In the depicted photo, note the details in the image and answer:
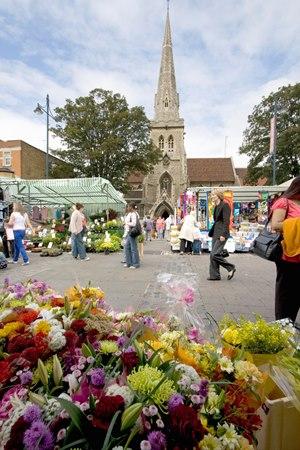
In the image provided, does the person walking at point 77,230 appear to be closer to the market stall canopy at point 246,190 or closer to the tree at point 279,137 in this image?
the market stall canopy at point 246,190

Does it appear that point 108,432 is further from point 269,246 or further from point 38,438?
point 269,246

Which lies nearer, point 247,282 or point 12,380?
point 12,380

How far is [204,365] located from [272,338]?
43cm

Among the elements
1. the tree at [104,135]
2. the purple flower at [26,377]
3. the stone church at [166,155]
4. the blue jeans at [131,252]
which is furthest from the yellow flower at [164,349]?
the stone church at [166,155]

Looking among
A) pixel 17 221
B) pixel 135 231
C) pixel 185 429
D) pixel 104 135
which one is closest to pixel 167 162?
pixel 104 135

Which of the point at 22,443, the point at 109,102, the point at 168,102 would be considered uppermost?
the point at 168,102

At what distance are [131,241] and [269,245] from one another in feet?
21.5

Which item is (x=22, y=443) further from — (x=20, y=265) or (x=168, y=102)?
(x=168, y=102)

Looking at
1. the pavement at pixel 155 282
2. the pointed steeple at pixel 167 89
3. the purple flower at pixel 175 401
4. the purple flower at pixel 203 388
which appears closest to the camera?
the purple flower at pixel 175 401

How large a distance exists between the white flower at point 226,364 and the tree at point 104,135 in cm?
3831

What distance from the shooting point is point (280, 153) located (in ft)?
128

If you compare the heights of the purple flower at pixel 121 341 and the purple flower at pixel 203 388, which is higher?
the purple flower at pixel 121 341

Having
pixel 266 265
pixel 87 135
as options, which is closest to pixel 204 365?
pixel 266 265

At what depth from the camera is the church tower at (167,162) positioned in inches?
2202
